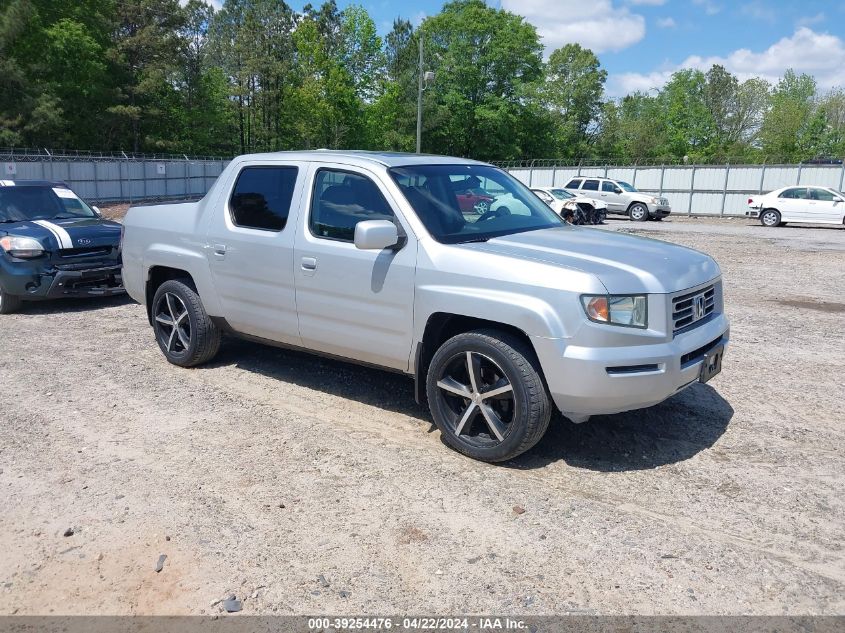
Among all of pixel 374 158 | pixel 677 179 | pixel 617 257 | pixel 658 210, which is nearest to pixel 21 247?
pixel 374 158

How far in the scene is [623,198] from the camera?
30.1 metres

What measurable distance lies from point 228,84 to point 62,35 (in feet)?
76.3

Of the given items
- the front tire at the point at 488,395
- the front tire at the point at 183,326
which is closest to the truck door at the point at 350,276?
the front tire at the point at 488,395

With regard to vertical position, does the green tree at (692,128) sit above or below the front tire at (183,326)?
above

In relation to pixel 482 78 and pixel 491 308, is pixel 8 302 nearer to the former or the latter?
pixel 491 308

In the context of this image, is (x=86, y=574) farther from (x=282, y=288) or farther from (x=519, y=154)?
(x=519, y=154)

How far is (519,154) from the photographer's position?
6712 centimetres

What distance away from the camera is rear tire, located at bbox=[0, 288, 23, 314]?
8.53 metres

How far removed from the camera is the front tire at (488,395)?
4031mm

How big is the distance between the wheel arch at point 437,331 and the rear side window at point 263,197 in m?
1.54

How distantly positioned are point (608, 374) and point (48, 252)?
7330mm

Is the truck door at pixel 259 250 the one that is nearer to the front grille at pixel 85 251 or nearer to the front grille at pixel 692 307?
the front grille at pixel 692 307

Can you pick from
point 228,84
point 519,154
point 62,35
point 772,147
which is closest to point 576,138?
point 519,154

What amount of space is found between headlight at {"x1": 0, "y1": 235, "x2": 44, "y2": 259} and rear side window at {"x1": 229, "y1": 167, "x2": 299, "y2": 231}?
13.5ft
